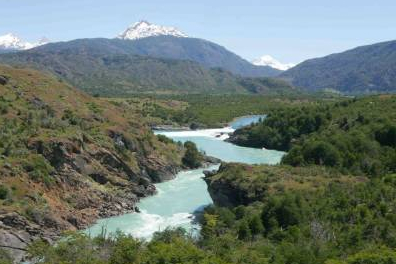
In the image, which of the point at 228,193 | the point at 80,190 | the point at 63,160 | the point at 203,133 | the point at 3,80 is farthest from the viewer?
the point at 203,133

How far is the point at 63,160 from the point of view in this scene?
8169 cm

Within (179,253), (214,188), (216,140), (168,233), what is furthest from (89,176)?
(216,140)

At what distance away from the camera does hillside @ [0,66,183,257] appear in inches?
2697

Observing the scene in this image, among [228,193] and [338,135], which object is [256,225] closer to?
[228,193]

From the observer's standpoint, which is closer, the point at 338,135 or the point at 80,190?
the point at 80,190

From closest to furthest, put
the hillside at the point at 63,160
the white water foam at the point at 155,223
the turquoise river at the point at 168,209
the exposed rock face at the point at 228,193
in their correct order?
the hillside at the point at 63,160, the white water foam at the point at 155,223, the turquoise river at the point at 168,209, the exposed rock face at the point at 228,193

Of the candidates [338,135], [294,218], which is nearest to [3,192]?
[294,218]

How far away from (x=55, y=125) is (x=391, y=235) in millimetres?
53607

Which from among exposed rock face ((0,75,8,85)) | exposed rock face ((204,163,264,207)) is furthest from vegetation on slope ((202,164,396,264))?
exposed rock face ((0,75,8,85))

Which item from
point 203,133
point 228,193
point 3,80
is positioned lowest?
point 203,133

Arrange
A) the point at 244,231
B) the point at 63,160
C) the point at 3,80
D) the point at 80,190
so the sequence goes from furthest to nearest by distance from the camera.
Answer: the point at 3,80 → the point at 63,160 → the point at 80,190 → the point at 244,231

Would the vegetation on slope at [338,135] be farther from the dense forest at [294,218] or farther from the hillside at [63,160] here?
the hillside at [63,160]

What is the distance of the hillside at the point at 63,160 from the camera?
68.5m

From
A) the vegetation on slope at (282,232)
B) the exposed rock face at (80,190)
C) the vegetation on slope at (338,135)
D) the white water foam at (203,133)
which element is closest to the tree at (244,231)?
the vegetation on slope at (282,232)
